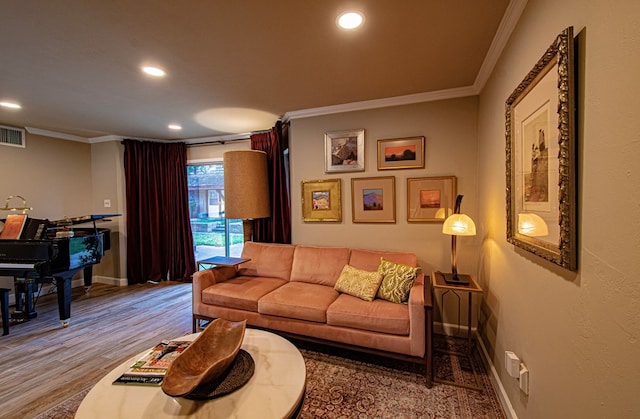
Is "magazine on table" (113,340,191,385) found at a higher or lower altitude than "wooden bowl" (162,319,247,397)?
lower

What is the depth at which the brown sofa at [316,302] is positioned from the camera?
2051 millimetres

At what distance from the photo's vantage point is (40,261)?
2.92 metres

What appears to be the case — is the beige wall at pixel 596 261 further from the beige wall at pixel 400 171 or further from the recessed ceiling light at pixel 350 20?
the beige wall at pixel 400 171

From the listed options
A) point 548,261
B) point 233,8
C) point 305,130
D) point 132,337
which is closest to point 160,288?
point 132,337

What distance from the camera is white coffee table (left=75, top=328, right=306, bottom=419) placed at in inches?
46.8

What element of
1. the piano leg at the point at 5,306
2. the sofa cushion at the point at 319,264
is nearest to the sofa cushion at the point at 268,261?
the sofa cushion at the point at 319,264

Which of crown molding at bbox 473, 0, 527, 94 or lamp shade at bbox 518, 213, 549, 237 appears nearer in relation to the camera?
lamp shade at bbox 518, 213, 549, 237

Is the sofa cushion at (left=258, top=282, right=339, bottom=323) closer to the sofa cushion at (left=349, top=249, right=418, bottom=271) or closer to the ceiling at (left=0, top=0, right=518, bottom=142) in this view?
the sofa cushion at (left=349, top=249, right=418, bottom=271)

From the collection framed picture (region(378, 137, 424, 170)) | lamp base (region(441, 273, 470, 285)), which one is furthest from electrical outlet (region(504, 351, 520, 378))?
framed picture (region(378, 137, 424, 170))

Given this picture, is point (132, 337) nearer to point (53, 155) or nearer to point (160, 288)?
point (160, 288)

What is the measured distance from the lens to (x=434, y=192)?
2828 mm

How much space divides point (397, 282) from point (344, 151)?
1.60m

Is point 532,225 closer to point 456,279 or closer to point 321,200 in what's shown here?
point 456,279

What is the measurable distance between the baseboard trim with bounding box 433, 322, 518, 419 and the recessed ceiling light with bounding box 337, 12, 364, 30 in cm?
253
